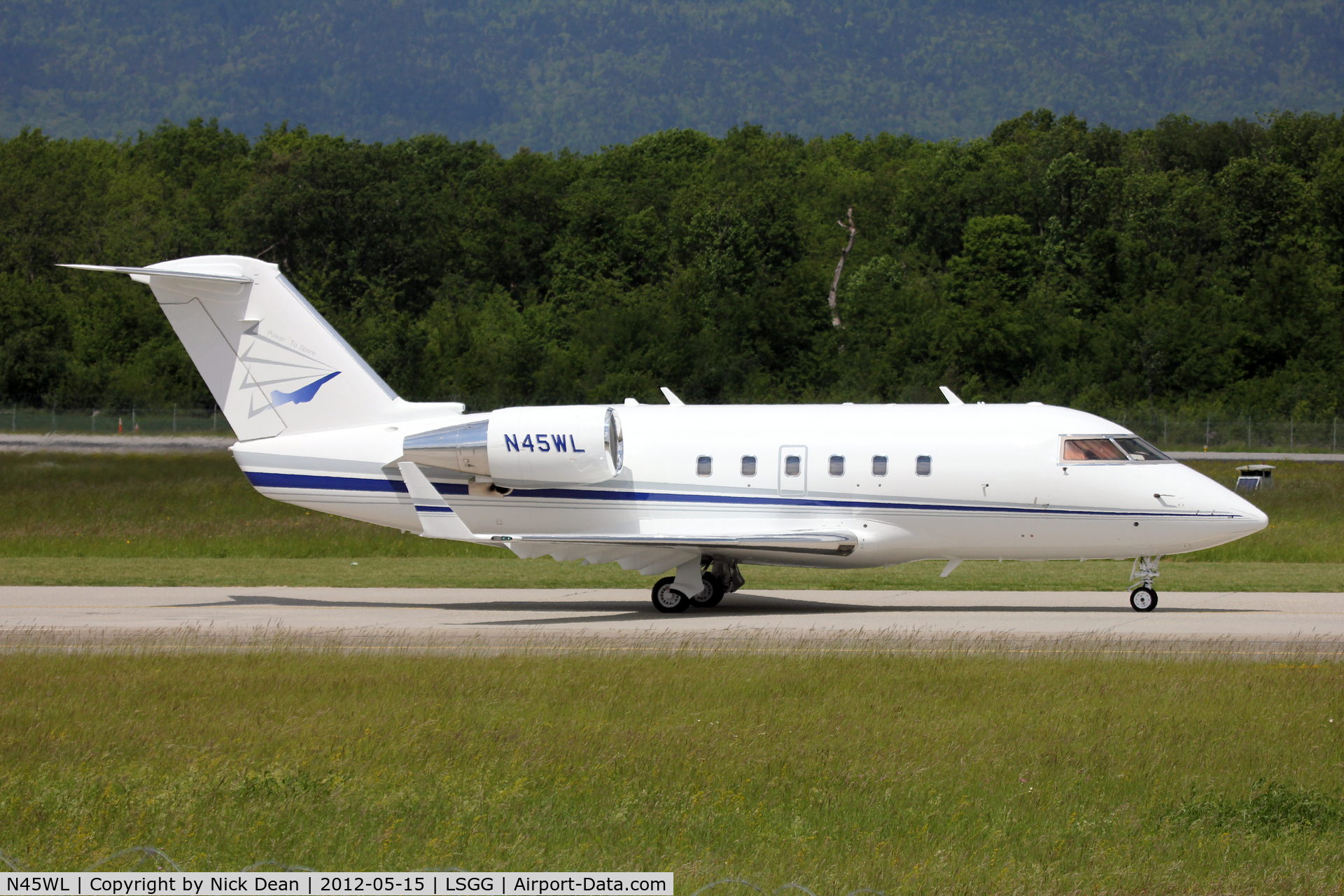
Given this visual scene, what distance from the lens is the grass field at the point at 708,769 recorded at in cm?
866

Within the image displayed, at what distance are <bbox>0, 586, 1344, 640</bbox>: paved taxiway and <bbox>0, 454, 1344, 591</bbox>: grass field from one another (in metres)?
1.53

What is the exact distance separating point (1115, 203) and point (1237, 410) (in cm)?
2258

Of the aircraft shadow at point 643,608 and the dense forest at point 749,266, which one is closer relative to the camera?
the aircraft shadow at point 643,608

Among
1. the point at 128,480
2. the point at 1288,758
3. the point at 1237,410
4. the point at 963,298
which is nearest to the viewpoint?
the point at 1288,758

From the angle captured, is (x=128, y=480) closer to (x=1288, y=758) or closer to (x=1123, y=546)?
(x=1123, y=546)

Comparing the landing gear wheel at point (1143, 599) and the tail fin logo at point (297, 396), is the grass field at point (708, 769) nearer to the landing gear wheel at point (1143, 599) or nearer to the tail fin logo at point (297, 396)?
the landing gear wheel at point (1143, 599)

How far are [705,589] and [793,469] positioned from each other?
2856 millimetres

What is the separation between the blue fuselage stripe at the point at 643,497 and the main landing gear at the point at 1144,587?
4.28ft

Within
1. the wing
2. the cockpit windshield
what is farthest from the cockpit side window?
the wing

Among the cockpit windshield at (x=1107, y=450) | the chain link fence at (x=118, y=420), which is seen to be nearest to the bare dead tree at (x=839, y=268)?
the chain link fence at (x=118, y=420)

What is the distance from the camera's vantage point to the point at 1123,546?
2225cm

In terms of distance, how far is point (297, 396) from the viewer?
2408cm

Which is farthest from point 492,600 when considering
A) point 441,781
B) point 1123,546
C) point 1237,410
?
point 1237,410

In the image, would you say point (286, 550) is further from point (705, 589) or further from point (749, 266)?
point (749, 266)
